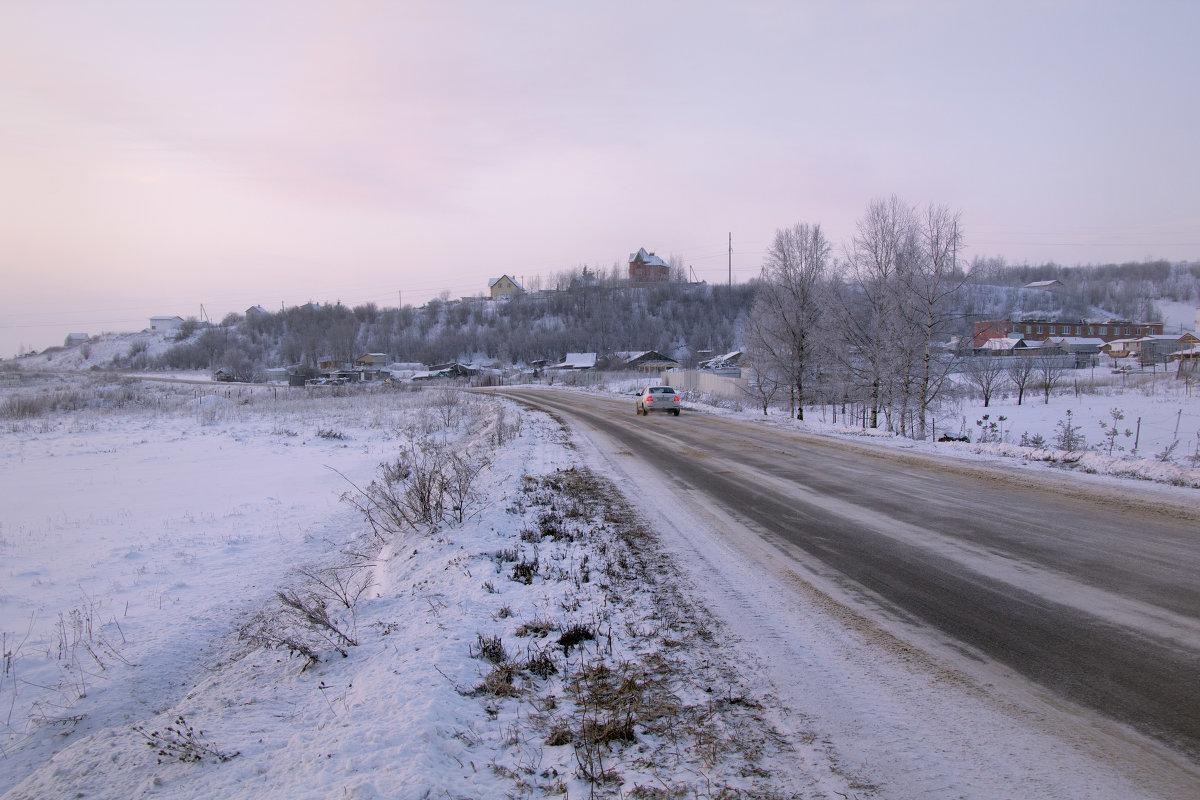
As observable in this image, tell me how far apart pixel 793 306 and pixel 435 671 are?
2890 centimetres

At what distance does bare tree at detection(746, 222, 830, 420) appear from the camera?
2912 centimetres

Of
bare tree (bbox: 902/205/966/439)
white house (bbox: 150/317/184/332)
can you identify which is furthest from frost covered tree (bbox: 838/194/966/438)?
white house (bbox: 150/317/184/332)

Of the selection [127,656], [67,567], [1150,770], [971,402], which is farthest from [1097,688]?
[971,402]

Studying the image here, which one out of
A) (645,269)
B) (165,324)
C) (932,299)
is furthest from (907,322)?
(165,324)

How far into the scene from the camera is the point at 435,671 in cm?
369

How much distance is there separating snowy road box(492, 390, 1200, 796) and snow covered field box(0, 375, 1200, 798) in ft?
0.13

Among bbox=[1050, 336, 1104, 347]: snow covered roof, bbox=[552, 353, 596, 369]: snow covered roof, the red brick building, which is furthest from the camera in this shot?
the red brick building

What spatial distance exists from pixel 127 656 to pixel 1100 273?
708ft

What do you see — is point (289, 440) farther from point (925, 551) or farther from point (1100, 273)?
point (1100, 273)

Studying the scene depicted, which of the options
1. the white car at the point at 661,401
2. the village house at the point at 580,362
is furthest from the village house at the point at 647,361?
the white car at the point at 661,401

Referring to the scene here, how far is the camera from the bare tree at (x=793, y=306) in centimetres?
2912

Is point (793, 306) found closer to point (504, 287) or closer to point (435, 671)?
point (435, 671)

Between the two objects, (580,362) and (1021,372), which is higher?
(580,362)

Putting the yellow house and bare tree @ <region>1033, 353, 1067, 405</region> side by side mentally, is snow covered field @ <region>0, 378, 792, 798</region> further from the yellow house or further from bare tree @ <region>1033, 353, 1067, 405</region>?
the yellow house
